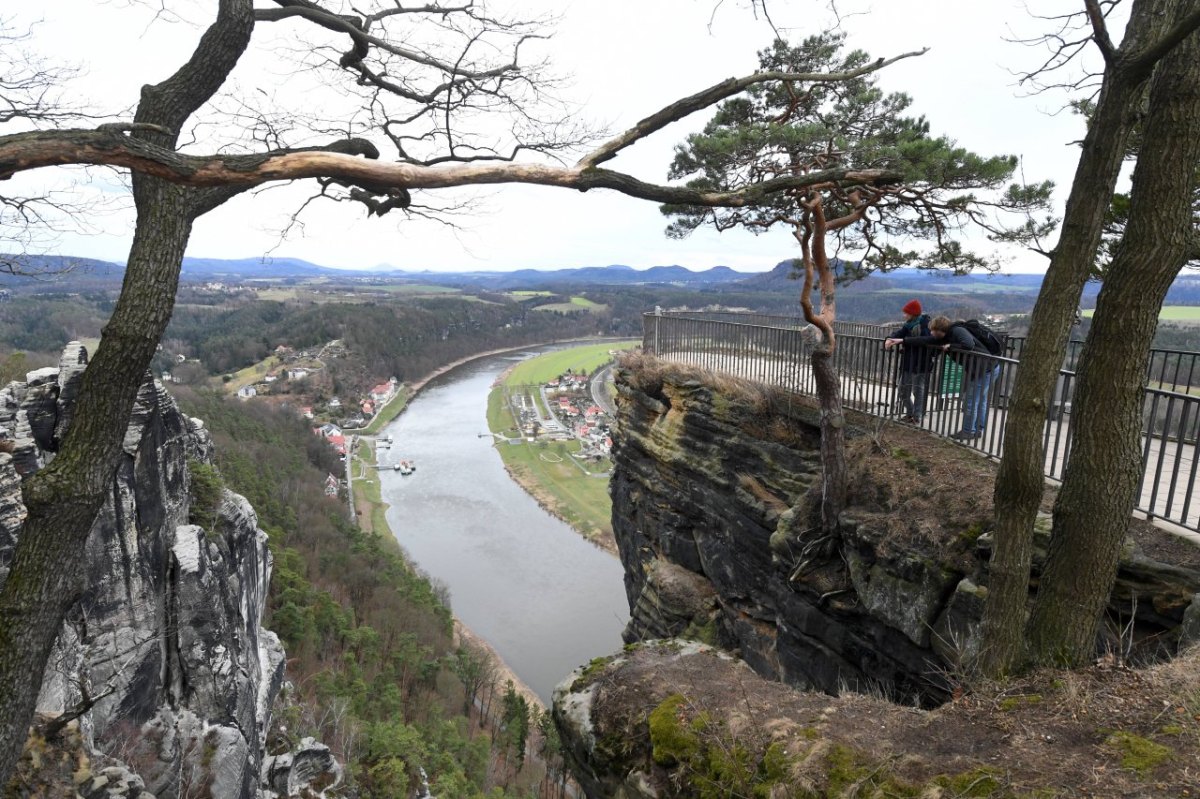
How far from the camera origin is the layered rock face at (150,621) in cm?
746

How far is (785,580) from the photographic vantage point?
321 inches

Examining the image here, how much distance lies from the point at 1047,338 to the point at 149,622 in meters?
11.0

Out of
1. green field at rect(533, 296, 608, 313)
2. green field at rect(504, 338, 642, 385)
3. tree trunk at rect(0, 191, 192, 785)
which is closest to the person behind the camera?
tree trunk at rect(0, 191, 192, 785)

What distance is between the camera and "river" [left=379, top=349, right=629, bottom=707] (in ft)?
94.1

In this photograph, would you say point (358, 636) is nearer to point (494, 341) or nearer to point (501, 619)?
point (501, 619)

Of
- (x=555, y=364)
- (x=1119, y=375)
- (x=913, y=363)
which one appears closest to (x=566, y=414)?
(x=555, y=364)

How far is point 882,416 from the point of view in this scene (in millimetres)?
8219

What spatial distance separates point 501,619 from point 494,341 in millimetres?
91145

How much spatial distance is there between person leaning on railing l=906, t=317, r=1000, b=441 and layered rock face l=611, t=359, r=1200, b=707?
451mm

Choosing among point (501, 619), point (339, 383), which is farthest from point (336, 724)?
point (339, 383)

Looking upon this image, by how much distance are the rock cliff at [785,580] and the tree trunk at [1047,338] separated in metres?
0.63

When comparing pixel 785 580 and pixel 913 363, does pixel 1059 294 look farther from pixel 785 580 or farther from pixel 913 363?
pixel 785 580

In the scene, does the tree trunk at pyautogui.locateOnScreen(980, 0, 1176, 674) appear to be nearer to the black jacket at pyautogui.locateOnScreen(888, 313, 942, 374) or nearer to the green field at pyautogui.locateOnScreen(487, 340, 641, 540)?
the black jacket at pyautogui.locateOnScreen(888, 313, 942, 374)

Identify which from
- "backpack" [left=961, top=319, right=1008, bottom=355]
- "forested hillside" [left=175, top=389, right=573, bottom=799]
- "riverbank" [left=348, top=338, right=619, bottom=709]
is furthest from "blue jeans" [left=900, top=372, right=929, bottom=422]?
"riverbank" [left=348, top=338, right=619, bottom=709]
